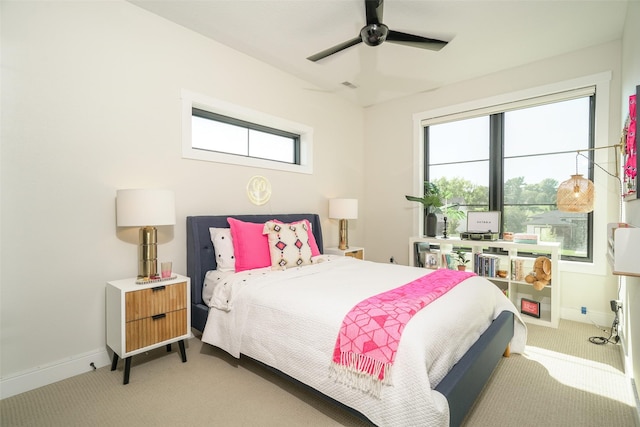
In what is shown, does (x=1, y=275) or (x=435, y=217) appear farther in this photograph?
(x=435, y=217)

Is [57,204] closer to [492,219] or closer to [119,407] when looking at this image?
[119,407]

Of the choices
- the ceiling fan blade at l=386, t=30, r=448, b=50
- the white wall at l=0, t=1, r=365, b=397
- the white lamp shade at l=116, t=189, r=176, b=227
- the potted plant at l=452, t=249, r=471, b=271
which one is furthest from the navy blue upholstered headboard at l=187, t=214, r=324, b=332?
the potted plant at l=452, t=249, r=471, b=271

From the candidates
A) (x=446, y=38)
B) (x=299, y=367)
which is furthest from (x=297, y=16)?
(x=299, y=367)

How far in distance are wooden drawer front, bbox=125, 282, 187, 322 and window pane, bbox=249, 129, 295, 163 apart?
1.83 m

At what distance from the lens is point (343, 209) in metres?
4.13

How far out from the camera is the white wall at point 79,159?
201 cm

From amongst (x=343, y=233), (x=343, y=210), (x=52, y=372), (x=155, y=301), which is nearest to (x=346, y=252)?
(x=343, y=233)

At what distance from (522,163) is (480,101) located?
0.95m

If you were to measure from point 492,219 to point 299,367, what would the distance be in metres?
3.12

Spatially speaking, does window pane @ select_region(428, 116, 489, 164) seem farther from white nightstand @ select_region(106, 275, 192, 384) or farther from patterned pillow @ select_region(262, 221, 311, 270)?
white nightstand @ select_region(106, 275, 192, 384)

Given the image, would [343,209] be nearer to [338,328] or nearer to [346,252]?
[346,252]

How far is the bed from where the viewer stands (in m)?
1.40

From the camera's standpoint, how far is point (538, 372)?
2273 millimetres

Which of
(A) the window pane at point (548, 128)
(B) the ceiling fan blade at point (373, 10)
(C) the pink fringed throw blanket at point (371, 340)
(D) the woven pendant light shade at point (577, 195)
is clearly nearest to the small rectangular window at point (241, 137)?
(B) the ceiling fan blade at point (373, 10)
